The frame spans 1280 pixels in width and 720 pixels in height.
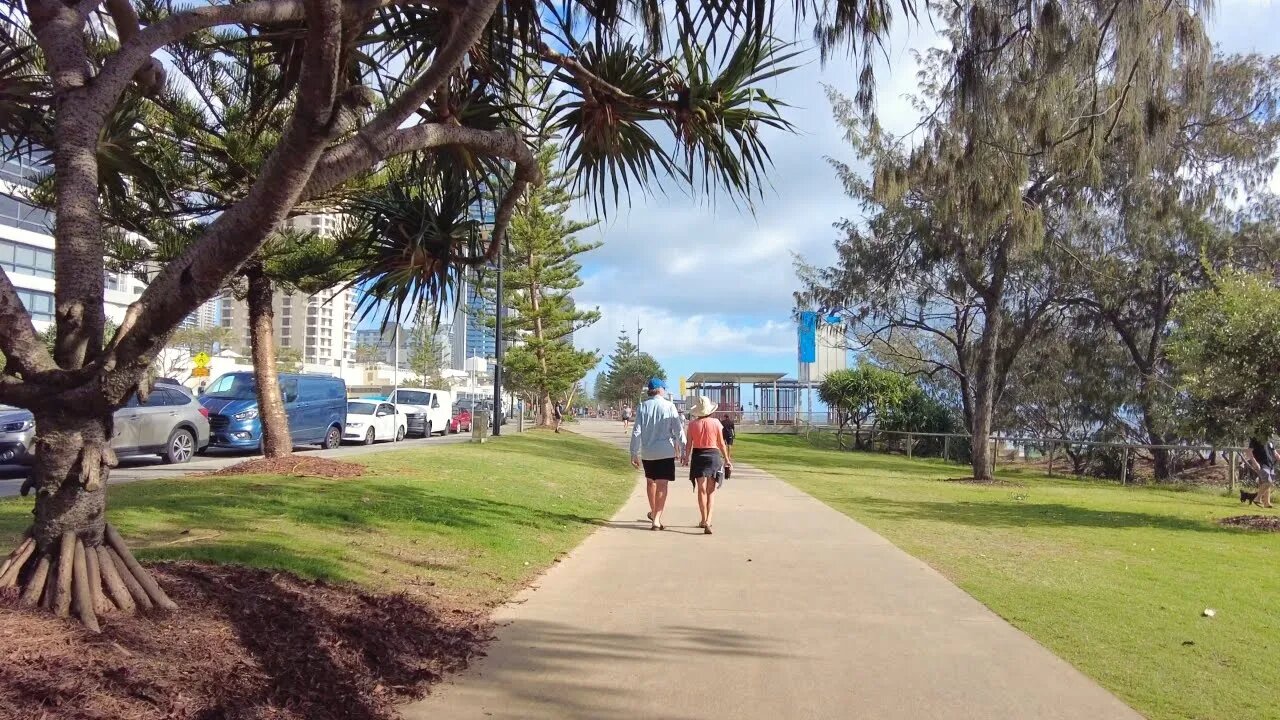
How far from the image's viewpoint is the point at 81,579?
4082 millimetres

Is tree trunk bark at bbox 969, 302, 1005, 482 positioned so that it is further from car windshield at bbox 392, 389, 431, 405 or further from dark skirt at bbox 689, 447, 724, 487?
car windshield at bbox 392, 389, 431, 405

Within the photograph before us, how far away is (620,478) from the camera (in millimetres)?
18250

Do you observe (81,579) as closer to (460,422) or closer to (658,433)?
(658,433)

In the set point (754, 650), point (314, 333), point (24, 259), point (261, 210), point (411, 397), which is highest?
point (24, 259)

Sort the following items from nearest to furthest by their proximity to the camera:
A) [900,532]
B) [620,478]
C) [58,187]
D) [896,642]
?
[58,187], [896,642], [900,532], [620,478]

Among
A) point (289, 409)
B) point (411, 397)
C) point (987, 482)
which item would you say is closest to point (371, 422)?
point (289, 409)

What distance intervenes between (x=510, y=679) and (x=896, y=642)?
97.3 inches

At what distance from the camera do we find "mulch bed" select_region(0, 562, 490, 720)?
3.46 m

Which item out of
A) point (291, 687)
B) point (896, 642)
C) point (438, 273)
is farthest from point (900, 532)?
point (291, 687)

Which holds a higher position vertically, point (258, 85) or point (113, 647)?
point (258, 85)

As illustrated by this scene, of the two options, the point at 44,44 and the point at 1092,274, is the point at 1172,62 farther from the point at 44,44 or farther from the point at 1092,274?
the point at 1092,274

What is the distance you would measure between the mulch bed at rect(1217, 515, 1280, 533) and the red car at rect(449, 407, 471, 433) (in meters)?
28.9

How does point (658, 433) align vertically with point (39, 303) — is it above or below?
below

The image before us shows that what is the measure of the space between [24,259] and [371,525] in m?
51.1
